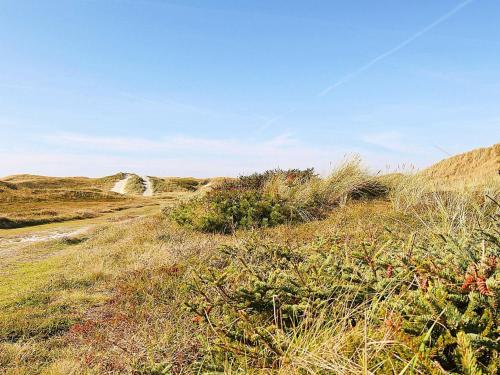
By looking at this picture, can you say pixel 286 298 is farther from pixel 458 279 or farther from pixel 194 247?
pixel 194 247

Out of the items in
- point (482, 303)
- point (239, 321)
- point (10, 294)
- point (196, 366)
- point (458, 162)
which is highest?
point (458, 162)

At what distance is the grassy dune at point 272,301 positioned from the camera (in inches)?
88.6

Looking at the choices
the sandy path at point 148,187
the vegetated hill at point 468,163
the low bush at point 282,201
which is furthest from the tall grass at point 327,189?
the sandy path at point 148,187

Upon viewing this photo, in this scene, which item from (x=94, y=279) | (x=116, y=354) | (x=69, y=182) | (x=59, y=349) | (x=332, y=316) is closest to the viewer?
(x=332, y=316)

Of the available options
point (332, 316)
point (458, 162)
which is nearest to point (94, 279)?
point (332, 316)

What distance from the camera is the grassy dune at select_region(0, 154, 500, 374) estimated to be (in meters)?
2.25

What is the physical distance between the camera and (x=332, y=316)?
10.5 feet

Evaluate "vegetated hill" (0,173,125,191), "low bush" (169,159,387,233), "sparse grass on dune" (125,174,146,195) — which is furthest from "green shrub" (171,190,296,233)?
"vegetated hill" (0,173,125,191)

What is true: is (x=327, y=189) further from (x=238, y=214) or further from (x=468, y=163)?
(x=468, y=163)

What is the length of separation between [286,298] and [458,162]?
Answer: 20.4m

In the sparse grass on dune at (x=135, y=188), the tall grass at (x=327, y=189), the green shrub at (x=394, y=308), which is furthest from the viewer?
the sparse grass on dune at (x=135, y=188)

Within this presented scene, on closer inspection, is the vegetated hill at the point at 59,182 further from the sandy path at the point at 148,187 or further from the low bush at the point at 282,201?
the low bush at the point at 282,201

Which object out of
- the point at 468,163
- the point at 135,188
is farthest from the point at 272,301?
the point at 135,188

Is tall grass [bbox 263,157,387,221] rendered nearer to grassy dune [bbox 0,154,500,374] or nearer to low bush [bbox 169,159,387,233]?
low bush [bbox 169,159,387,233]
